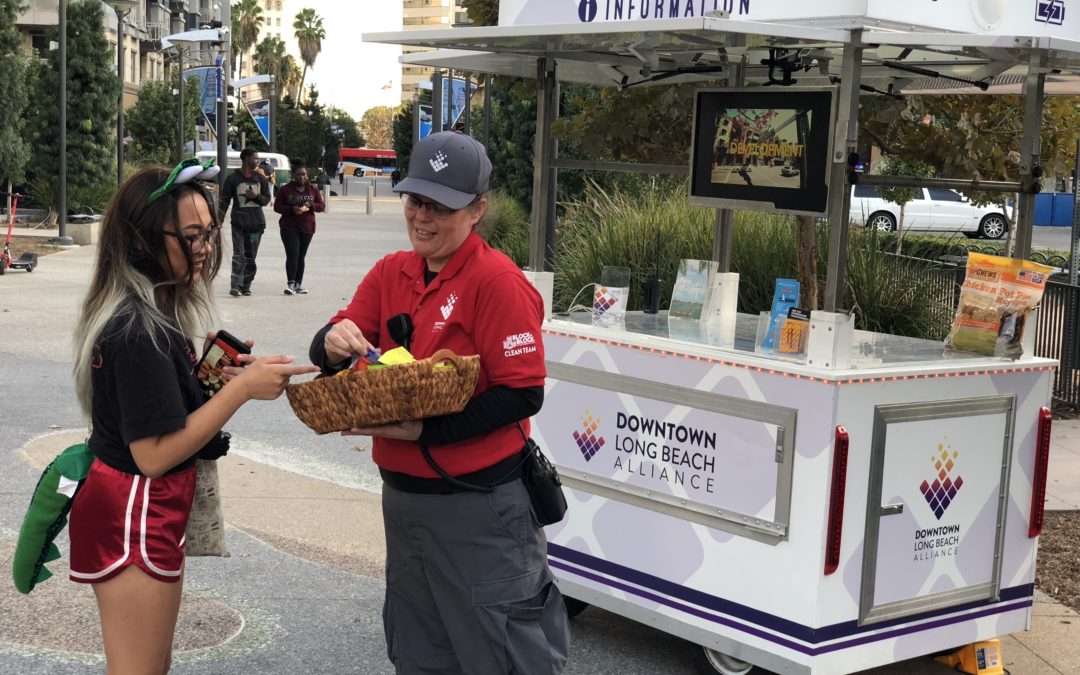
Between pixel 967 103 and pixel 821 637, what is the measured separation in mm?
4186

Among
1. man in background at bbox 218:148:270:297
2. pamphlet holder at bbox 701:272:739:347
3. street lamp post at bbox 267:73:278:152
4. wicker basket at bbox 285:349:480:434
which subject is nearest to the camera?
wicker basket at bbox 285:349:480:434

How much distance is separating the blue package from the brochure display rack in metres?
0.17

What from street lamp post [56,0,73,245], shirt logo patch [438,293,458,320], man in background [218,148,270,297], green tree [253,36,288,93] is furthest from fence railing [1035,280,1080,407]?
green tree [253,36,288,93]

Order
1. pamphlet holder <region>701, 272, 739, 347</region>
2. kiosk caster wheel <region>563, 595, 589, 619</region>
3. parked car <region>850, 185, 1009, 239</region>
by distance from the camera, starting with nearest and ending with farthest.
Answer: kiosk caster wheel <region>563, 595, 589, 619</region>, pamphlet holder <region>701, 272, 739, 347</region>, parked car <region>850, 185, 1009, 239</region>

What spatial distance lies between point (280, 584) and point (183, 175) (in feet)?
10.1

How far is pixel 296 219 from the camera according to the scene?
16812 mm

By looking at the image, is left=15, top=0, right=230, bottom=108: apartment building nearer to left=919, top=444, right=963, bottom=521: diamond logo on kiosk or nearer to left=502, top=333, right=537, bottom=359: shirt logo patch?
left=919, top=444, right=963, bottom=521: diamond logo on kiosk

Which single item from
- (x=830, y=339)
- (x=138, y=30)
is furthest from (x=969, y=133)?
(x=138, y=30)

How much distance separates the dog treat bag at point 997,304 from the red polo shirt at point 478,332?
7.71 ft

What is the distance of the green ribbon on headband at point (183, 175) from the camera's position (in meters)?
3.06

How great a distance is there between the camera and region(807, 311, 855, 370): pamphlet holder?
4.25 meters

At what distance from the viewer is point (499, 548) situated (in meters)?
3.15

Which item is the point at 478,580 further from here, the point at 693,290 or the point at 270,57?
the point at 270,57

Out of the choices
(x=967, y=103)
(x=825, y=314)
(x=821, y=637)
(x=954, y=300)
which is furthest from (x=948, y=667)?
(x=954, y=300)
